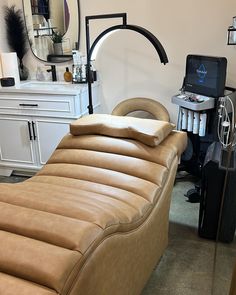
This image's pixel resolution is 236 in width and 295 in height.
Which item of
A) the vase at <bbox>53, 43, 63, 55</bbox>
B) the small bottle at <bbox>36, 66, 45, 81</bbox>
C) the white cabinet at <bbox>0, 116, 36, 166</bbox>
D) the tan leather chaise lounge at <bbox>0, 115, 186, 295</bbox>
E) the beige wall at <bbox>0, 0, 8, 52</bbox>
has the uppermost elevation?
the beige wall at <bbox>0, 0, 8, 52</bbox>

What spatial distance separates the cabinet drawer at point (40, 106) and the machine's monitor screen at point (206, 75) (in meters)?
0.94

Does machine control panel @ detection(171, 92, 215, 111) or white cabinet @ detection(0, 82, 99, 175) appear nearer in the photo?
machine control panel @ detection(171, 92, 215, 111)

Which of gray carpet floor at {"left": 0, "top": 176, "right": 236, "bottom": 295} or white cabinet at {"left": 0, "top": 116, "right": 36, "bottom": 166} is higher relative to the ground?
white cabinet at {"left": 0, "top": 116, "right": 36, "bottom": 166}

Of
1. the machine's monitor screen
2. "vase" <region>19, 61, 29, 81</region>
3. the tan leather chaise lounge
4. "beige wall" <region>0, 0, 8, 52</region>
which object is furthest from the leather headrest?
"beige wall" <region>0, 0, 8, 52</region>

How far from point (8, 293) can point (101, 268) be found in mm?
325

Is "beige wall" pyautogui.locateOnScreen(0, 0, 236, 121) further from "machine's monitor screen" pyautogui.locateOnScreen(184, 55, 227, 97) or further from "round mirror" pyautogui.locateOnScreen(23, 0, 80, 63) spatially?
"machine's monitor screen" pyautogui.locateOnScreen(184, 55, 227, 97)

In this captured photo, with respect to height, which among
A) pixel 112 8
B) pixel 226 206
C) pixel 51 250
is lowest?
pixel 226 206

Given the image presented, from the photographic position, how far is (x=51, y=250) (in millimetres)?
987

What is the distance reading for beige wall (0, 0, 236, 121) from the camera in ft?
8.50

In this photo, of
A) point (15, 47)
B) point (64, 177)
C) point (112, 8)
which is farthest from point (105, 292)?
point (15, 47)

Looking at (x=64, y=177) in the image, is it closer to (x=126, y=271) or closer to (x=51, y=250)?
(x=126, y=271)

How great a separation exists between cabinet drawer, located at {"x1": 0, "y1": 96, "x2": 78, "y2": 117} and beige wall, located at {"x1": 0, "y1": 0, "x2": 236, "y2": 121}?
1.75ft

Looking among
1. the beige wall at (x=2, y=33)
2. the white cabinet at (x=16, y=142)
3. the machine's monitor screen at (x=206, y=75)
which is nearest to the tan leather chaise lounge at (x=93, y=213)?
the machine's monitor screen at (x=206, y=75)

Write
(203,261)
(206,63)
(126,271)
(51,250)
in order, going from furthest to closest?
(206,63), (203,261), (126,271), (51,250)
